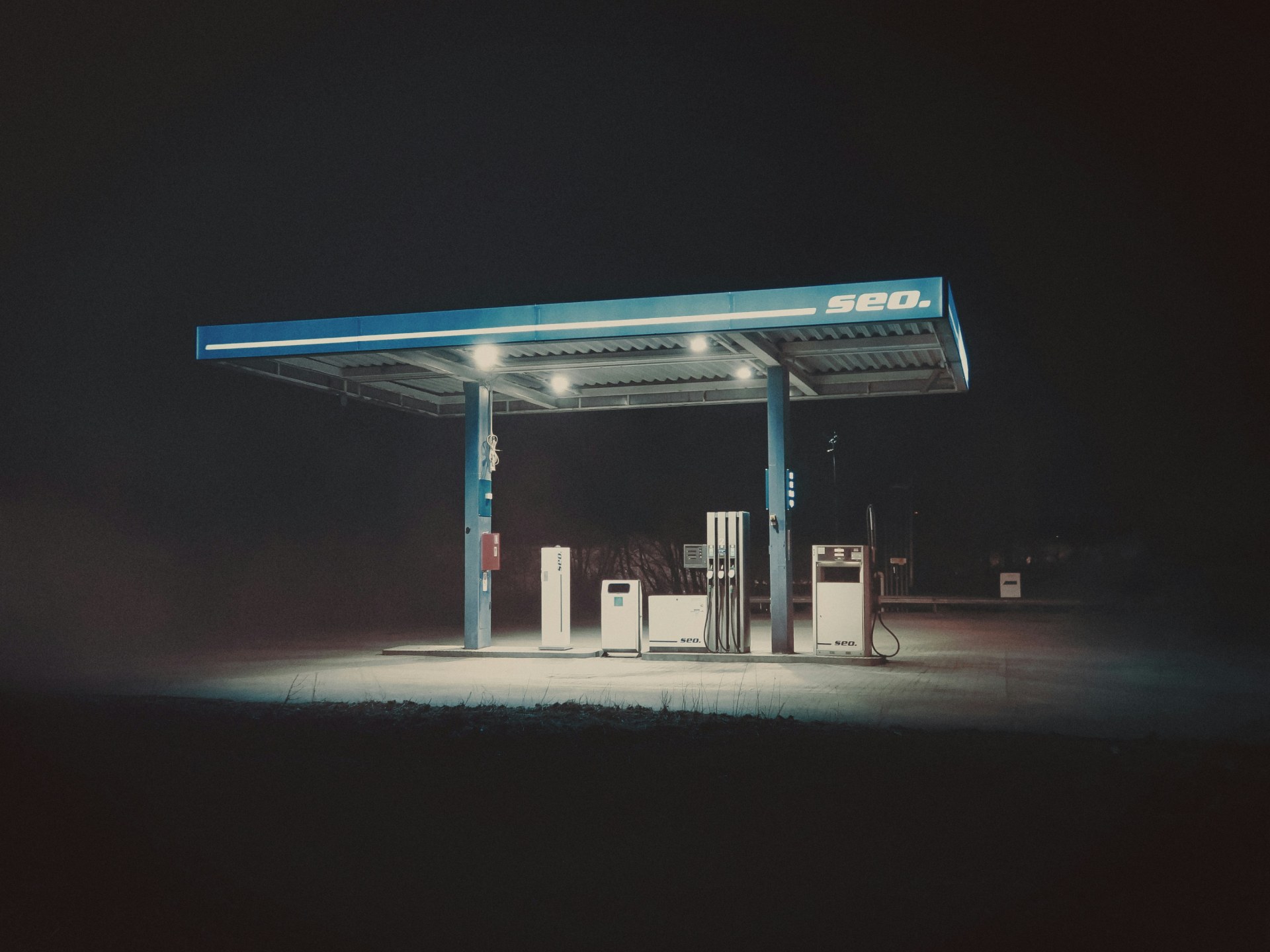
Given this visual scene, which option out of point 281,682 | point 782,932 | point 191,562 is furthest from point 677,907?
point 191,562

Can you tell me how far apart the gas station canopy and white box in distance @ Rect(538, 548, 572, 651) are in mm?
2837

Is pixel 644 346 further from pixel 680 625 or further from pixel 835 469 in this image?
pixel 835 469

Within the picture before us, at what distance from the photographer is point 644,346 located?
48.2 ft

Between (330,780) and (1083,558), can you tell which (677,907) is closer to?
(330,780)

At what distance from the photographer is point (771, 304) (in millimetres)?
12484

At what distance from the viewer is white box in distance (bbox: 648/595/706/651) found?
14.7 metres

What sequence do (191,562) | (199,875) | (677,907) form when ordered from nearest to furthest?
1. (677,907)
2. (199,875)
3. (191,562)

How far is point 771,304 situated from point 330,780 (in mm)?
7795

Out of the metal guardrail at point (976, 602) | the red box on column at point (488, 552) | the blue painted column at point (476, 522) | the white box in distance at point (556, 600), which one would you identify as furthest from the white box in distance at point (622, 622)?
the metal guardrail at point (976, 602)

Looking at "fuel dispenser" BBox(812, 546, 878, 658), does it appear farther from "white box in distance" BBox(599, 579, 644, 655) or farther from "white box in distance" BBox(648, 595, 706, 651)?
"white box in distance" BBox(599, 579, 644, 655)

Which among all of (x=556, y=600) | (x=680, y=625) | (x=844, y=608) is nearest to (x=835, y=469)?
(x=680, y=625)

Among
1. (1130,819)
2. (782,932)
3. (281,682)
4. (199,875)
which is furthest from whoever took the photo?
(281,682)

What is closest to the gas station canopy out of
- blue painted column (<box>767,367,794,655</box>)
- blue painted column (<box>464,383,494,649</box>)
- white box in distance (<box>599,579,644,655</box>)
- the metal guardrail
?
blue painted column (<box>464,383,494,649</box>)

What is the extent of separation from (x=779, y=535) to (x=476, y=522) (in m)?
4.31
